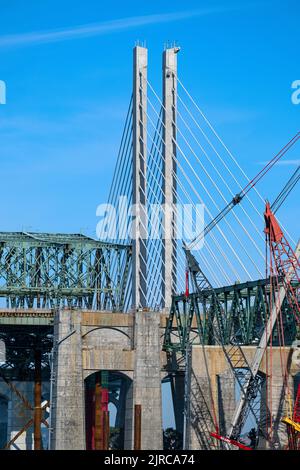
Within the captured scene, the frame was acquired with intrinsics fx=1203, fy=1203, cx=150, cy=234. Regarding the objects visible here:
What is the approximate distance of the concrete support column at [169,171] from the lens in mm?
140000

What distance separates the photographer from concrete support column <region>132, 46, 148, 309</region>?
140m

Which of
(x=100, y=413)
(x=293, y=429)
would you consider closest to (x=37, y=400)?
(x=100, y=413)

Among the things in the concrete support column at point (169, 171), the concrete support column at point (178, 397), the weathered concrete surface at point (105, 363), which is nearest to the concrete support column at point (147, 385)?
the weathered concrete surface at point (105, 363)

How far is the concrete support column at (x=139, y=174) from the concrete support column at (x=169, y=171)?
7.83ft

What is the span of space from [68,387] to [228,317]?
19.7 metres

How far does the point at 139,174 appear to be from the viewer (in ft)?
467

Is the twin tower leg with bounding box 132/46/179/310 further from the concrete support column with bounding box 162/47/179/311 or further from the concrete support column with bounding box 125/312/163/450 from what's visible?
the concrete support column with bounding box 125/312/163/450

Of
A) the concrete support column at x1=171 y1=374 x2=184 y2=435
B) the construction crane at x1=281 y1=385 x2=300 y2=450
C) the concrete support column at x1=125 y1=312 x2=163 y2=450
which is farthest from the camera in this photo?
the concrete support column at x1=171 y1=374 x2=184 y2=435

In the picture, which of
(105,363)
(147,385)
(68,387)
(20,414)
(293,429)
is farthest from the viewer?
(20,414)

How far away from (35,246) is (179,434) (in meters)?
30.6

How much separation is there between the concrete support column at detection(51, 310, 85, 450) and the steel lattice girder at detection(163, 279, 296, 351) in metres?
11.9

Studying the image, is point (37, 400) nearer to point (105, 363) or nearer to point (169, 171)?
point (105, 363)

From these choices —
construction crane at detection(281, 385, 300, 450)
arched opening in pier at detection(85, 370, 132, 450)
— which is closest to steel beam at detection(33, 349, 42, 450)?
arched opening in pier at detection(85, 370, 132, 450)
